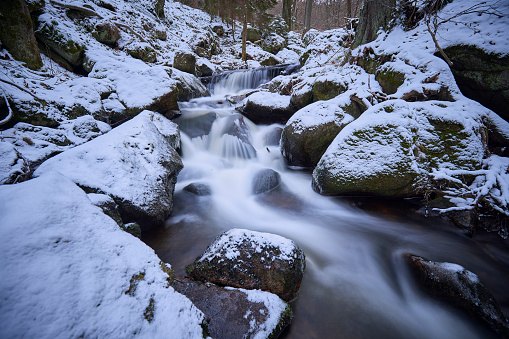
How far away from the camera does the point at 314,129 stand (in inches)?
183

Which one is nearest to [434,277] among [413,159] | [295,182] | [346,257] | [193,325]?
[346,257]

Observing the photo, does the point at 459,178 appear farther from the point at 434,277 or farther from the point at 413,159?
the point at 434,277

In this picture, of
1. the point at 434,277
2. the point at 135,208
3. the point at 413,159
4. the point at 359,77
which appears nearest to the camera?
the point at 434,277

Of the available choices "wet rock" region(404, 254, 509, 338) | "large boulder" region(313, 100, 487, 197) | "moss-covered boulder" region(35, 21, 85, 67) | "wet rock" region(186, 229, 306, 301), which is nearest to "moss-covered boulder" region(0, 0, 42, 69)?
"moss-covered boulder" region(35, 21, 85, 67)

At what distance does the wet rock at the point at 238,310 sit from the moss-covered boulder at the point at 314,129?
367 cm

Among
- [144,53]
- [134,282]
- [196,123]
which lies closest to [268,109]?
[196,123]

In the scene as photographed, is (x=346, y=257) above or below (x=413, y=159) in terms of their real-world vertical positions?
below

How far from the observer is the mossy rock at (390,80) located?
4680 mm

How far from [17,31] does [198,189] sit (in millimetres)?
6246

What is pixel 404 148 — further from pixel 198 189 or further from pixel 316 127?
pixel 198 189

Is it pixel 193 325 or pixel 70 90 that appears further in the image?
pixel 70 90

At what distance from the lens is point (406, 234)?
10.3 feet

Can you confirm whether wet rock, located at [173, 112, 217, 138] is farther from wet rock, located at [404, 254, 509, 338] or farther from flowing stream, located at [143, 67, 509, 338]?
wet rock, located at [404, 254, 509, 338]

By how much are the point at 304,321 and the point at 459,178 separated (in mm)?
3405
